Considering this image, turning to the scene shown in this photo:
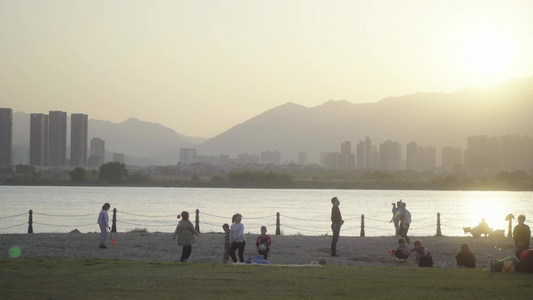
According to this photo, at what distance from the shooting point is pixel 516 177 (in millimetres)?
156875

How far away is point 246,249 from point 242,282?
1072cm

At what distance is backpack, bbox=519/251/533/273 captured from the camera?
16.3 metres

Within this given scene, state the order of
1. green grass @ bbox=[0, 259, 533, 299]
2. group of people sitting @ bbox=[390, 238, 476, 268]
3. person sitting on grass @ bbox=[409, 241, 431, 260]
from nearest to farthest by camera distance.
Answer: green grass @ bbox=[0, 259, 533, 299] → group of people sitting @ bbox=[390, 238, 476, 268] → person sitting on grass @ bbox=[409, 241, 431, 260]

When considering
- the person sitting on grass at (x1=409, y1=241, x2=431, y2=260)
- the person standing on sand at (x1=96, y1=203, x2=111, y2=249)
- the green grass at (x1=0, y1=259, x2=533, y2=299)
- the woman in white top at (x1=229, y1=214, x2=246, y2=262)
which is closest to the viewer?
the green grass at (x1=0, y1=259, x2=533, y2=299)

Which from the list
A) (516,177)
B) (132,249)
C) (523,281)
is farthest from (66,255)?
(516,177)

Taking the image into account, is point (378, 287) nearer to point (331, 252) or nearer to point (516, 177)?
point (331, 252)

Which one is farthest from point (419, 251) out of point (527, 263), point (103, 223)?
point (103, 223)

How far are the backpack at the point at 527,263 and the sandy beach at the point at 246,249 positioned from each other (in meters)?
5.42

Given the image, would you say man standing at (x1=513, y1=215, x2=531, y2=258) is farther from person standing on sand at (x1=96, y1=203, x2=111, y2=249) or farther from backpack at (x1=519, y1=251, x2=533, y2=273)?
person standing on sand at (x1=96, y1=203, x2=111, y2=249)

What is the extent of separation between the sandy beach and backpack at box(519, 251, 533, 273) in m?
5.42

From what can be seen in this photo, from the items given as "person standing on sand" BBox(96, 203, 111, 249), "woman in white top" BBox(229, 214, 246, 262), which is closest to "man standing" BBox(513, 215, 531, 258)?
"woman in white top" BBox(229, 214, 246, 262)

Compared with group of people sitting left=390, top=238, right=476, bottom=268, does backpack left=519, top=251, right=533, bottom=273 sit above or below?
above

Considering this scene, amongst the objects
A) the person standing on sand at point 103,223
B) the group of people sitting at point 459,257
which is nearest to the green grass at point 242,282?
the group of people sitting at point 459,257

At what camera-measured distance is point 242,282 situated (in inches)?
584
